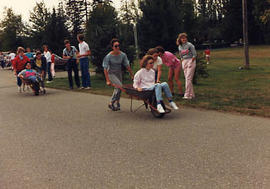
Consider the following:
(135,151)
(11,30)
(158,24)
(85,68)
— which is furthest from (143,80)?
(11,30)

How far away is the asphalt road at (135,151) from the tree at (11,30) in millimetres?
46178

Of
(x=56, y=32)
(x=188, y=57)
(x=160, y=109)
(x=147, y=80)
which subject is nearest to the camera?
(x=160, y=109)

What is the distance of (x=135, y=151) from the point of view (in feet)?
17.5

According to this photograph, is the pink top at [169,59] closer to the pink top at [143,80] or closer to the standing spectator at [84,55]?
the pink top at [143,80]

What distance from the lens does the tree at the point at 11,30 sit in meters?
51.7

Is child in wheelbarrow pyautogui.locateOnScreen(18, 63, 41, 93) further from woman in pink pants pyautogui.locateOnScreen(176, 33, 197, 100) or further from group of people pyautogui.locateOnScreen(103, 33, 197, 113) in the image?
woman in pink pants pyautogui.locateOnScreen(176, 33, 197, 100)

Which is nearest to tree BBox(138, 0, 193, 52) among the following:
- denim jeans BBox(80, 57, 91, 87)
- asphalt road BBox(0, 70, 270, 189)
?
denim jeans BBox(80, 57, 91, 87)

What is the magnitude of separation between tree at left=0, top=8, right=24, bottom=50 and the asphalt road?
46178 millimetres

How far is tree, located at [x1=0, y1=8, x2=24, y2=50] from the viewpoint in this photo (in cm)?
5172

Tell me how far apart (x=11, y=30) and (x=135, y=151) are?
53.1 meters

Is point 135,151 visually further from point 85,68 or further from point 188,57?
point 85,68

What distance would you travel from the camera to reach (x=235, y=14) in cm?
7694

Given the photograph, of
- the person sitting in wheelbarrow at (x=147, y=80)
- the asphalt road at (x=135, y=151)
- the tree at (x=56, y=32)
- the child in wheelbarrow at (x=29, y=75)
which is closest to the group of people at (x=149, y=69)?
the person sitting in wheelbarrow at (x=147, y=80)

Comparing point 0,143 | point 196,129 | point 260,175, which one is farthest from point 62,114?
point 260,175
